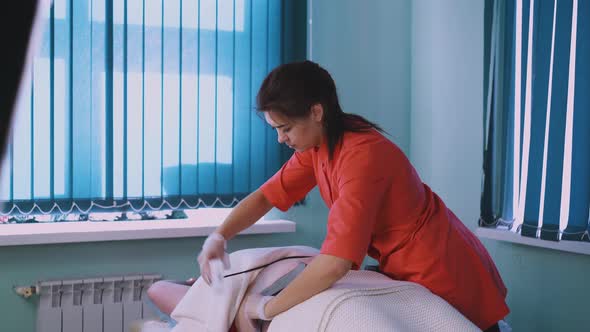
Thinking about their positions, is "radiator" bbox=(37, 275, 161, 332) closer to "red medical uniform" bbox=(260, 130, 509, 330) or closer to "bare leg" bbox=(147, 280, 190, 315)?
"bare leg" bbox=(147, 280, 190, 315)

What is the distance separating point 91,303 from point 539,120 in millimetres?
1747

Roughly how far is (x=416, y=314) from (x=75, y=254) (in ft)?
4.98

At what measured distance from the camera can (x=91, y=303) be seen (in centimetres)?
224

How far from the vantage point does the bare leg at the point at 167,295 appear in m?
1.57

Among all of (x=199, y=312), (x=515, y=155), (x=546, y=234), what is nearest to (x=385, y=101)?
(x=515, y=155)

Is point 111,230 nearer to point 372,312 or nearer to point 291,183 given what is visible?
point 291,183

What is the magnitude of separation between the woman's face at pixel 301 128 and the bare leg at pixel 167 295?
1.70 ft

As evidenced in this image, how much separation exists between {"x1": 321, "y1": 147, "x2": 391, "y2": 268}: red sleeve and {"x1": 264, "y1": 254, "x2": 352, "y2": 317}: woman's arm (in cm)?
2

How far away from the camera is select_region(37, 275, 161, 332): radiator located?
2178mm

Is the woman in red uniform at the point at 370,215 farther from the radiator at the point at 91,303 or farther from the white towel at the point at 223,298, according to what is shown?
the radiator at the point at 91,303

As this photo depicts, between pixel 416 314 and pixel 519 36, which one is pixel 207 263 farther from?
pixel 519 36

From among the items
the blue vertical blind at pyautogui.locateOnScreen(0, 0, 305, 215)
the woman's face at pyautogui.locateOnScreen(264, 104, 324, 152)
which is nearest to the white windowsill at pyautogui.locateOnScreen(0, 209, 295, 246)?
the blue vertical blind at pyautogui.locateOnScreen(0, 0, 305, 215)

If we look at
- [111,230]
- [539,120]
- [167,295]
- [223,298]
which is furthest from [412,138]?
[223,298]

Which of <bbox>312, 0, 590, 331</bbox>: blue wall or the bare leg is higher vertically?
<bbox>312, 0, 590, 331</bbox>: blue wall
